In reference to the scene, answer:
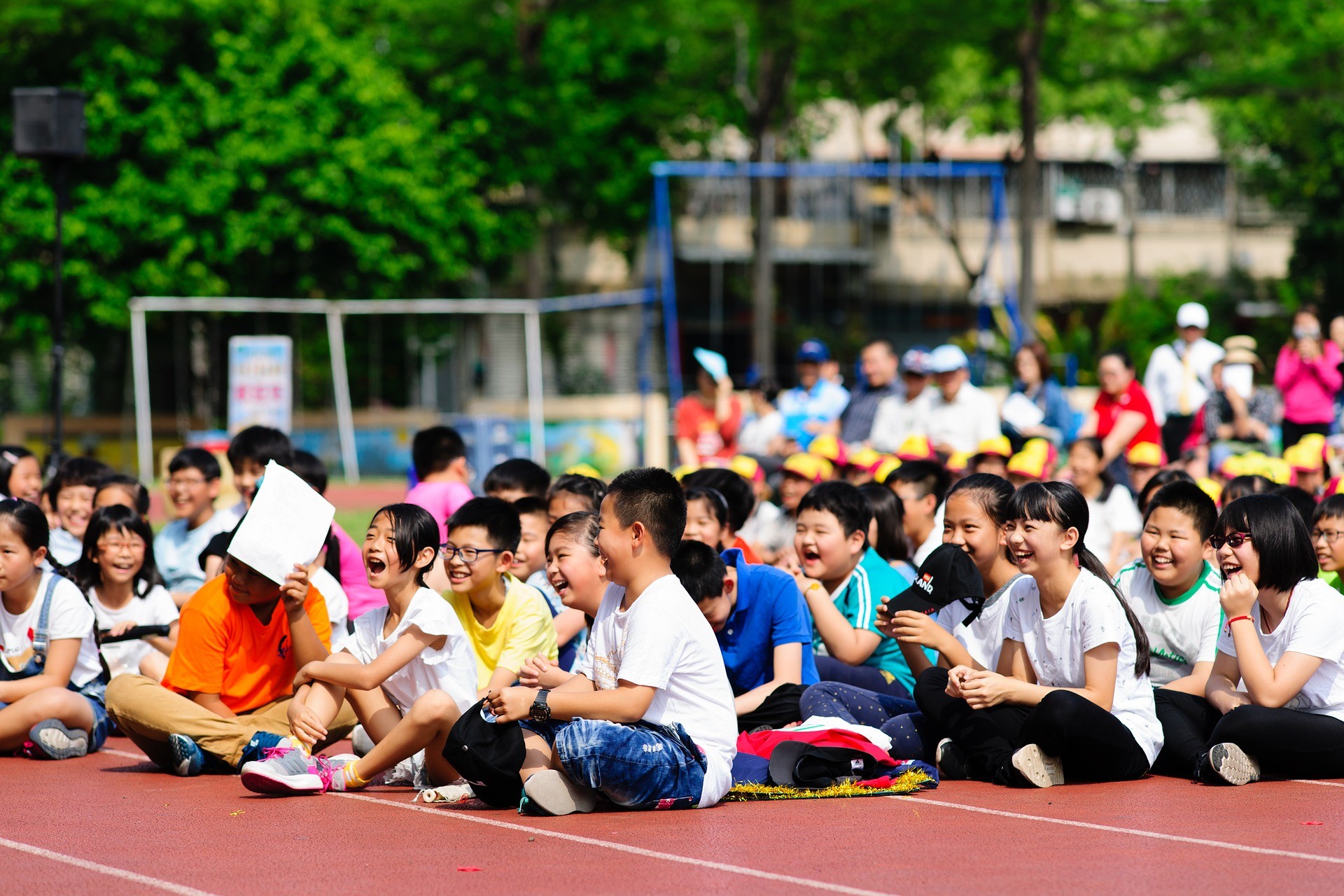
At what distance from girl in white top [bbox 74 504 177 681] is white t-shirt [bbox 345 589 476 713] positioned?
1805 millimetres

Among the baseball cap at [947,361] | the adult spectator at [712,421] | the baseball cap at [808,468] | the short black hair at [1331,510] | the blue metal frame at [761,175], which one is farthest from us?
the blue metal frame at [761,175]

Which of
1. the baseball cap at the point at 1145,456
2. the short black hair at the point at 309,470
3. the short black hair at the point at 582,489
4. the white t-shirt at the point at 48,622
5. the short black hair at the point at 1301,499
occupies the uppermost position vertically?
the short black hair at the point at 309,470

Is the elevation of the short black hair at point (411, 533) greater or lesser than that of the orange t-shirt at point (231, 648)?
greater

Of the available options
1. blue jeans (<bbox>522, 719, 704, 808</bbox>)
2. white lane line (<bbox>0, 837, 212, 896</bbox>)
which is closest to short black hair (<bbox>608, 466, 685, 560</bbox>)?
blue jeans (<bbox>522, 719, 704, 808</bbox>)

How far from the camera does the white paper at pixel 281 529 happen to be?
588 cm

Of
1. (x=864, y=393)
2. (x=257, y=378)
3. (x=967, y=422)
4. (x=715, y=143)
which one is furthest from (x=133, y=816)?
(x=715, y=143)

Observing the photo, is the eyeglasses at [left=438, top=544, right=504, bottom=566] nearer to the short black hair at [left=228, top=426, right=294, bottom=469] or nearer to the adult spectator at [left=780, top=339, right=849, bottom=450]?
the short black hair at [left=228, top=426, right=294, bottom=469]

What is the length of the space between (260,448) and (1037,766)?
4.31 metres

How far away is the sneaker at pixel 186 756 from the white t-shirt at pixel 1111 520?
4.85m

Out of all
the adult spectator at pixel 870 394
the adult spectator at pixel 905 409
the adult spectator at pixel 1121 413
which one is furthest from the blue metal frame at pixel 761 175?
the adult spectator at pixel 1121 413

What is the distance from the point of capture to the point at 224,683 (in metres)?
6.43

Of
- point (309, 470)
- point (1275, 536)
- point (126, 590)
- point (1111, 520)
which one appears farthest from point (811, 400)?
point (1275, 536)

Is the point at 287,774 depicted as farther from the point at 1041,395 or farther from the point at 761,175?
the point at 761,175

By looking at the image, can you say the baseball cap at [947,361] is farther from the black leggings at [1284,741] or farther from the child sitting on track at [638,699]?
the child sitting on track at [638,699]
